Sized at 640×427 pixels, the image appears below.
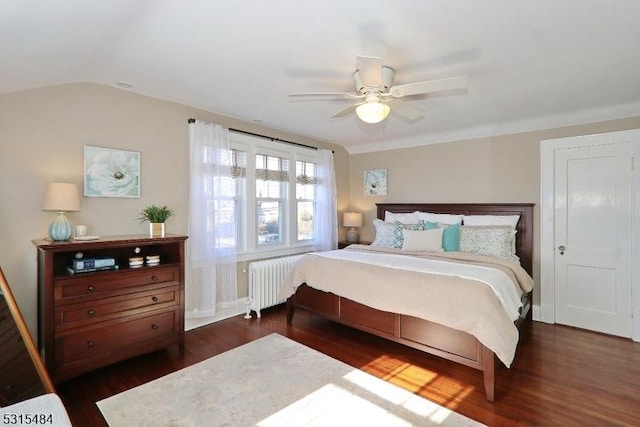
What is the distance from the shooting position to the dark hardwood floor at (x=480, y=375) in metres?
2.13

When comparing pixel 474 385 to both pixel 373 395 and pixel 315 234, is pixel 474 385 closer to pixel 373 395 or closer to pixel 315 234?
pixel 373 395

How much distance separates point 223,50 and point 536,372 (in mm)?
3562

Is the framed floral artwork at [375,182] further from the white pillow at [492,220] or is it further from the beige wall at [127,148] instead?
the white pillow at [492,220]

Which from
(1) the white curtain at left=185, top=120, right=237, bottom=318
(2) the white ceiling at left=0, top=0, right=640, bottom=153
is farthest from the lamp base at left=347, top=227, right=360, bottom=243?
(2) the white ceiling at left=0, top=0, right=640, bottom=153

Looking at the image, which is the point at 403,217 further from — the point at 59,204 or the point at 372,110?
the point at 59,204

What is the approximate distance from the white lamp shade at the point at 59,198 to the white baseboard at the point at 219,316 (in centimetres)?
172

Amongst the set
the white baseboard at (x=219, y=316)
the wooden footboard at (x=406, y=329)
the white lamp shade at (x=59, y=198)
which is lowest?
the white baseboard at (x=219, y=316)

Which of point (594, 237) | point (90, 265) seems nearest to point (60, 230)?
point (90, 265)

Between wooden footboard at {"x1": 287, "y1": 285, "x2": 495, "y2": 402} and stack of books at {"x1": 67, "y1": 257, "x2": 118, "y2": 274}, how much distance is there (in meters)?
1.94

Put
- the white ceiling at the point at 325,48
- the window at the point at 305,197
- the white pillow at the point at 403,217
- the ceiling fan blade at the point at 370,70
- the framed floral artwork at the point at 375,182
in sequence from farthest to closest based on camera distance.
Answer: the framed floral artwork at the point at 375,182 → the window at the point at 305,197 → the white pillow at the point at 403,217 → the ceiling fan blade at the point at 370,70 → the white ceiling at the point at 325,48

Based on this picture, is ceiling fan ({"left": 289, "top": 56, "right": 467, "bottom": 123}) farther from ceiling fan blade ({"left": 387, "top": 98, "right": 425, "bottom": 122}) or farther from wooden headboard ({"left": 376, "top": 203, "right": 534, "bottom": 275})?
wooden headboard ({"left": 376, "top": 203, "right": 534, "bottom": 275})

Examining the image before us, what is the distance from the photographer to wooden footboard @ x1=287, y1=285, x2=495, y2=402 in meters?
2.38

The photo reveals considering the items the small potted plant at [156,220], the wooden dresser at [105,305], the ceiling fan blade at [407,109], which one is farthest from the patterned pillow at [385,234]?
the small potted plant at [156,220]

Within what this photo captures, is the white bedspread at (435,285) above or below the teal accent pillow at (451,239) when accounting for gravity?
below
